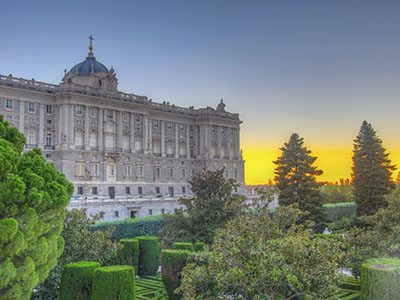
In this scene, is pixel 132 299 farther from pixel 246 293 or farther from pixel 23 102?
pixel 23 102

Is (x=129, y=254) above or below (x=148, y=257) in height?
above

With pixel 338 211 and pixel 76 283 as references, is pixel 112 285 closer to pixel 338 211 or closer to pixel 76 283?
pixel 76 283

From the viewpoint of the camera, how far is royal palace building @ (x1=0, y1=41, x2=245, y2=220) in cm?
4831

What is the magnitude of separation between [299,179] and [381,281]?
21481 millimetres

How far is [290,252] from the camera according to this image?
1032 centimetres

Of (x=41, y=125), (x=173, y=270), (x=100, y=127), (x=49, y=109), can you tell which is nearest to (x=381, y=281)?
(x=173, y=270)

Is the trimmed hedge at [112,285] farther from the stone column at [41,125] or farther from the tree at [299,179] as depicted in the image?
the stone column at [41,125]

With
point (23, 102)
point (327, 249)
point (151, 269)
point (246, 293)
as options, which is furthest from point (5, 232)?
point (23, 102)

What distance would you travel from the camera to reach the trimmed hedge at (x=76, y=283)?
41.7 ft

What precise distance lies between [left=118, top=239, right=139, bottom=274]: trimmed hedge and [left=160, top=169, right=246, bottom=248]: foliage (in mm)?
1926

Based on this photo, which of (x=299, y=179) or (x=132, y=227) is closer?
(x=132, y=227)

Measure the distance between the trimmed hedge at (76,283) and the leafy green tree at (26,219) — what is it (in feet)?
8.04

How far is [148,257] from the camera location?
71.6 ft

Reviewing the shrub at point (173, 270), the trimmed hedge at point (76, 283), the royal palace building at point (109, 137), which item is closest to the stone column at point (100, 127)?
the royal palace building at point (109, 137)
